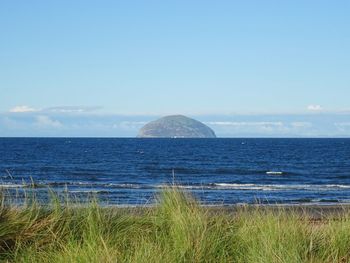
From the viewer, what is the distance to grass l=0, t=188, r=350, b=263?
712 cm

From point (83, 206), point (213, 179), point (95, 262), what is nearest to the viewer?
point (95, 262)

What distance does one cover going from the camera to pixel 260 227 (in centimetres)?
819

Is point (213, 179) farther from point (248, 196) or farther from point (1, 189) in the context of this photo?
point (1, 189)

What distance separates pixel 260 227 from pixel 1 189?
361 cm

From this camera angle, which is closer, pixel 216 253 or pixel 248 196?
pixel 216 253

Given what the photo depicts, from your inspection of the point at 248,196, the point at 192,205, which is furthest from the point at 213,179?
the point at 192,205

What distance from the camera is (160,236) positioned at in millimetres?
8094

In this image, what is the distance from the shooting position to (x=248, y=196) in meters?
31.8

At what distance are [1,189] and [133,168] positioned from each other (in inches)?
2001

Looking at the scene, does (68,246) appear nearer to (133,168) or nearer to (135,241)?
(135,241)

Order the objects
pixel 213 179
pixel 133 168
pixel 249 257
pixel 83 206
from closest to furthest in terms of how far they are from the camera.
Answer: pixel 249 257 → pixel 83 206 → pixel 213 179 → pixel 133 168

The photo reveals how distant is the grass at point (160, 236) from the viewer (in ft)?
23.4

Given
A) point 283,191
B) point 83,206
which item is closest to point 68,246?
point 83,206

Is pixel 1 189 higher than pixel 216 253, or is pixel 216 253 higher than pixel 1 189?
pixel 1 189
